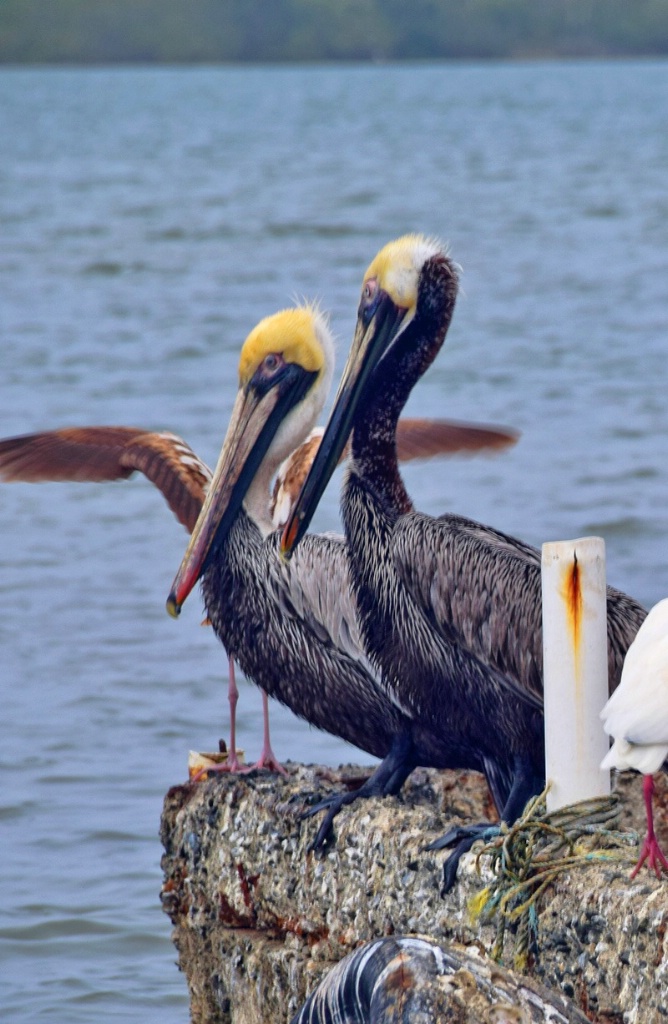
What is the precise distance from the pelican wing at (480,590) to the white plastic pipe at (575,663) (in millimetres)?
→ 235

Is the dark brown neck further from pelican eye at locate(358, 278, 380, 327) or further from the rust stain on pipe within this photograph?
the rust stain on pipe

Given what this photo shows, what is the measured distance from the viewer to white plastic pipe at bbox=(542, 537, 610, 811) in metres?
4.66

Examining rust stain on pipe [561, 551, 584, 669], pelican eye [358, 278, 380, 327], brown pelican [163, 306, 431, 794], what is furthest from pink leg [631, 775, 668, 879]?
pelican eye [358, 278, 380, 327]

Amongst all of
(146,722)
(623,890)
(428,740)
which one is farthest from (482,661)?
(146,722)

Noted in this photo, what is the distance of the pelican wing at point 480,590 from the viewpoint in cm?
496

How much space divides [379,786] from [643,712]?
108 cm

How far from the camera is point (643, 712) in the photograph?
4.33 m

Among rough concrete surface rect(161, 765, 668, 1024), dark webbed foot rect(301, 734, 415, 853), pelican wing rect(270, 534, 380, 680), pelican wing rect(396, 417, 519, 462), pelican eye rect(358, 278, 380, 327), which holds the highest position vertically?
pelican eye rect(358, 278, 380, 327)

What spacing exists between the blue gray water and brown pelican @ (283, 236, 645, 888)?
188 cm

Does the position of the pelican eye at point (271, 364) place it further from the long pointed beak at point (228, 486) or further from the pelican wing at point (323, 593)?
the pelican wing at point (323, 593)

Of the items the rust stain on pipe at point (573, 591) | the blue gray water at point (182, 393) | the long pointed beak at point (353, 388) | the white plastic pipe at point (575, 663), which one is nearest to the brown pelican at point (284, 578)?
the long pointed beak at point (353, 388)

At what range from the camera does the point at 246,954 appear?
5395 mm

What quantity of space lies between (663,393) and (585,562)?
13292 mm

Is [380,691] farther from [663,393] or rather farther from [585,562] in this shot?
[663,393]
